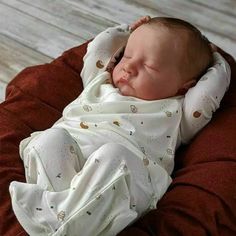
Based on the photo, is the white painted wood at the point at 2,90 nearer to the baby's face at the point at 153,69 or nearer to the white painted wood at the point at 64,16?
the white painted wood at the point at 64,16

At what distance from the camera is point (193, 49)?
1.41 meters

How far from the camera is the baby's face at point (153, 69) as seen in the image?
53.9 inches

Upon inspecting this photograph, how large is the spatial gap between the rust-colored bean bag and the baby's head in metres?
0.14

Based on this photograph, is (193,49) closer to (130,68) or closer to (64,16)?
(130,68)

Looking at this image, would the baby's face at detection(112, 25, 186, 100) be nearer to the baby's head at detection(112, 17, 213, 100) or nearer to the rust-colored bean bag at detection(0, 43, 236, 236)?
the baby's head at detection(112, 17, 213, 100)

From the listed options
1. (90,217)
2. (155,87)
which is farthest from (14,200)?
(155,87)

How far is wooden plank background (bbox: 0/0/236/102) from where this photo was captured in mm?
2076

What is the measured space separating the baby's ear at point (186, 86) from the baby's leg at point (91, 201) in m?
0.36

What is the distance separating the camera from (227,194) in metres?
1.21

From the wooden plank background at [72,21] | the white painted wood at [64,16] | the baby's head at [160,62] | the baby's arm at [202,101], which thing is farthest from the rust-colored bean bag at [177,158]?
the white painted wood at [64,16]

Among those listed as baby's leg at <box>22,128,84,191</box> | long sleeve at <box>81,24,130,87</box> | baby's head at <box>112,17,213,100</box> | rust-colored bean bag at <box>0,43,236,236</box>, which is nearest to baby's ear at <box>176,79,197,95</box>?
baby's head at <box>112,17,213,100</box>

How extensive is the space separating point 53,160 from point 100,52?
0.48 metres

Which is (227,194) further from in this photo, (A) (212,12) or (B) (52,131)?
(A) (212,12)

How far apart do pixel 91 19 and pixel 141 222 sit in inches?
50.6
